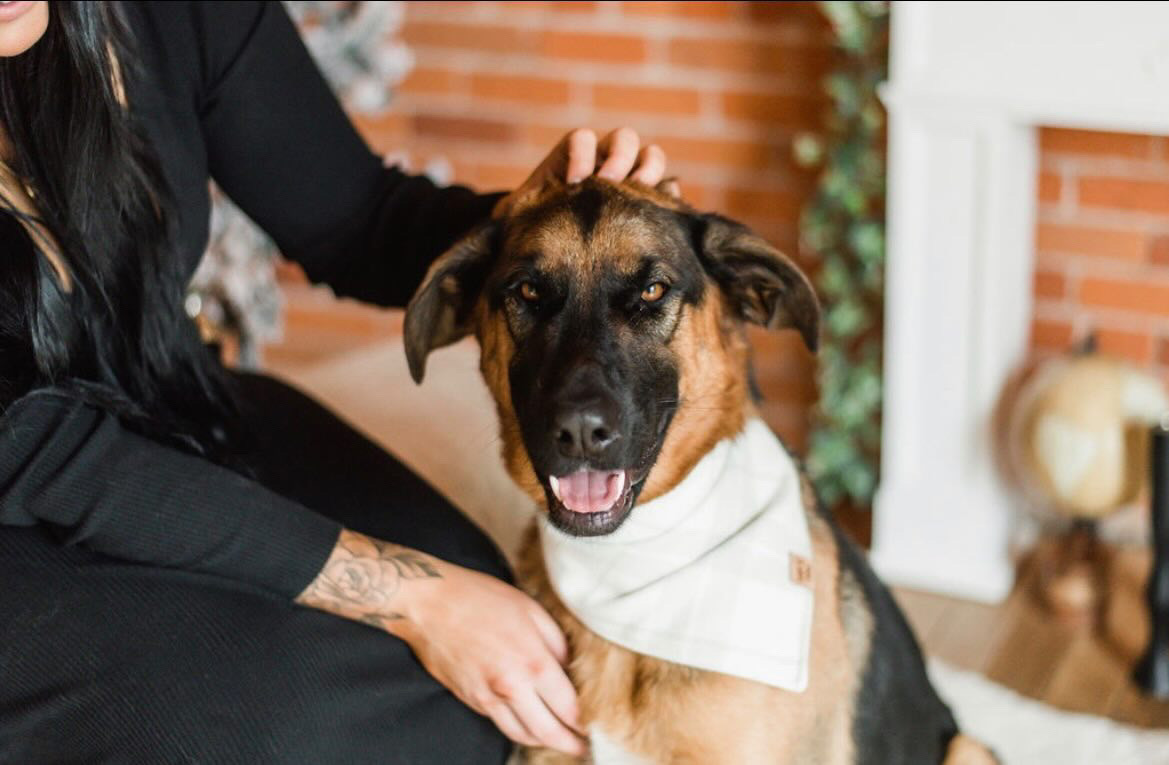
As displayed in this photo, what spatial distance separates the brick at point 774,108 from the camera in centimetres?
309

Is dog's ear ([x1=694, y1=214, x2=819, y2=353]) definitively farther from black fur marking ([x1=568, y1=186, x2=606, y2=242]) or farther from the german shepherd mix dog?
black fur marking ([x1=568, y1=186, x2=606, y2=242])

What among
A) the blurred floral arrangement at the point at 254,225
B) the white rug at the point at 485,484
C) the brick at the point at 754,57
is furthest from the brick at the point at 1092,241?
the blurred floral arrangement at the point at 254,225

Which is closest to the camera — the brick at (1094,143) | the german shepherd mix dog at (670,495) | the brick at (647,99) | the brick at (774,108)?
the german shepherd mix dog at (670,495)

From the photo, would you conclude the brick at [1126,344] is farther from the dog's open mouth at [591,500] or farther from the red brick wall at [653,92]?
the dog's open mouth at [591,500]

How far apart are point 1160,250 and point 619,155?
63.9 inches

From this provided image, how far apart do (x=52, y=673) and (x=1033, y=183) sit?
217 cm

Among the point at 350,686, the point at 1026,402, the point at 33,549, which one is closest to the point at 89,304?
the point at 33,549

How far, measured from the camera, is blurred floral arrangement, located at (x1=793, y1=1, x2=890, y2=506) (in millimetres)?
2775

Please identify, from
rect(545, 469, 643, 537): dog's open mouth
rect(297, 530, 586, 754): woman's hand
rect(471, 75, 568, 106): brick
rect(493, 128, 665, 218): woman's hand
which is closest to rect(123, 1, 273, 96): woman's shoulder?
rect(493, 128, 665, 218): woman's hand

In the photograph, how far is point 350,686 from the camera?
1.53m

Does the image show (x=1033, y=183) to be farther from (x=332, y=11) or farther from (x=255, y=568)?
(x=255, y=568)

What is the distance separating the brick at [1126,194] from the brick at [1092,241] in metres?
0.06

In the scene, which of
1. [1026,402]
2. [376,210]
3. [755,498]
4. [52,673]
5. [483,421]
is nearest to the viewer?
[52,673]

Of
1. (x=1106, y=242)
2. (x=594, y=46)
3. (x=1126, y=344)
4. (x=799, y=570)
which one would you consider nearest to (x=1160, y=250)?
(x=1106, y=242)
